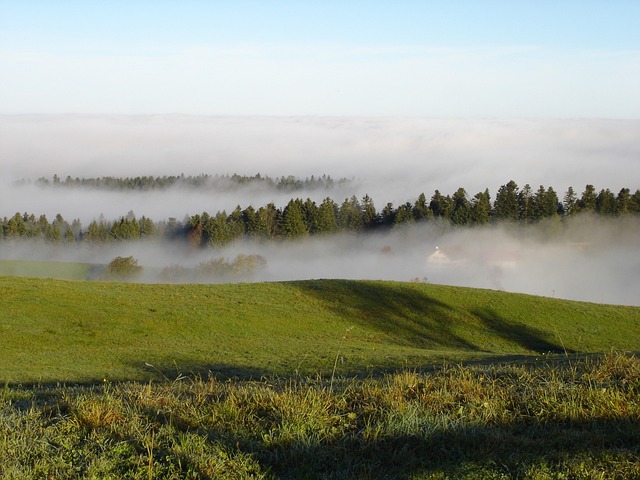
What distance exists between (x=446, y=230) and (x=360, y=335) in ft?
268

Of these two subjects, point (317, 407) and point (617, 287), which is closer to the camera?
point (317, 407)

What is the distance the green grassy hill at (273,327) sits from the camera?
23000mm

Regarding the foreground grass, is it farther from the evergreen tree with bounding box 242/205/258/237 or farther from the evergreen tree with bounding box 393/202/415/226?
the evergreen tree with bounding box 242/205/258/237

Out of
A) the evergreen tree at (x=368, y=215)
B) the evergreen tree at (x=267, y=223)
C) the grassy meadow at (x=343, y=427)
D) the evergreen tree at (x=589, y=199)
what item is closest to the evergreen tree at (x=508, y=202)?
the evergreen tree at (x=589, y=199)

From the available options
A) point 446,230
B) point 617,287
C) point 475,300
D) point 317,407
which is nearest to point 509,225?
point 446,230

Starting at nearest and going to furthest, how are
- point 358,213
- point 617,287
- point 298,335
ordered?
point 298,335, point 617,287, point 358,213

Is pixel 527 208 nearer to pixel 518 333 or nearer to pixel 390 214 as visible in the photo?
pixel 390 214

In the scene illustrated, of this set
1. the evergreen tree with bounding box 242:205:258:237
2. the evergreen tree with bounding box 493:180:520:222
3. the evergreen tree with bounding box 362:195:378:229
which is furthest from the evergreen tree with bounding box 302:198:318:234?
the evergreen tree with bounding box 493:180:520:222

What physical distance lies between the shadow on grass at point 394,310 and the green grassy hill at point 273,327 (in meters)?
0.07

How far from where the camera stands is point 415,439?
21.4 feet

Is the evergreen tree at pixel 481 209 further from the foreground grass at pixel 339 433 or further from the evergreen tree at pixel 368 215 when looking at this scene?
the foreground grass at pixel 339 433

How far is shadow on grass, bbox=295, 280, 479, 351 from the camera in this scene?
33406 mm

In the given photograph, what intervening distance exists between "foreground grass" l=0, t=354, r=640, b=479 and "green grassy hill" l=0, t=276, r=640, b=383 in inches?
470

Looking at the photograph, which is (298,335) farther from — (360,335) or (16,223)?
(16,223)
